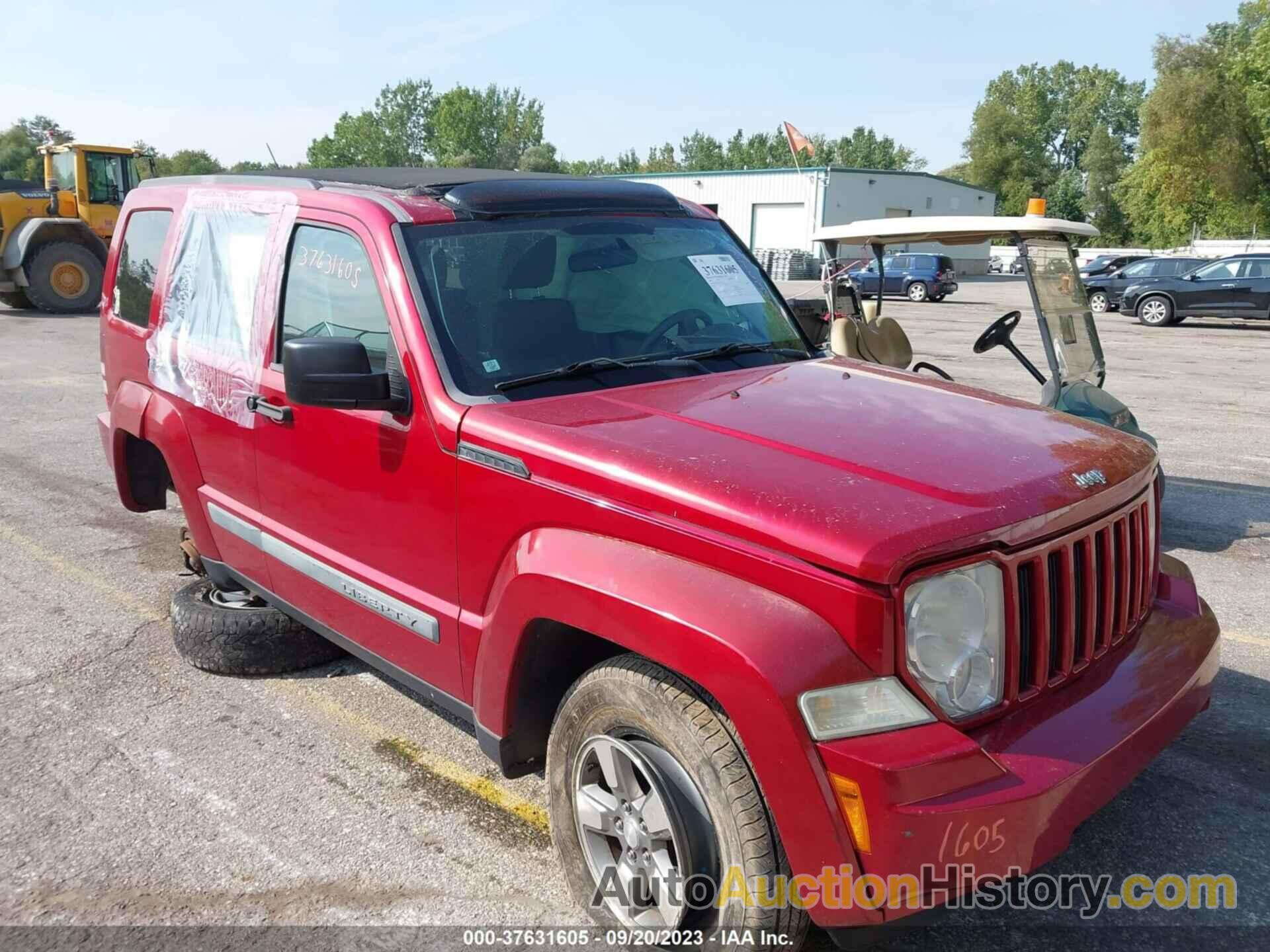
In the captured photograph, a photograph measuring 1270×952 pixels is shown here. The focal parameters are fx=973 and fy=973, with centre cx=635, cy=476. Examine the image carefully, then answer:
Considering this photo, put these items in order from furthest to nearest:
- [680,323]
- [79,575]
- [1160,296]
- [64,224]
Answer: [1160,296] < [64,224] < [79,575] < [680,323]

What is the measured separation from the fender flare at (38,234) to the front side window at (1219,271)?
23420 millimetres

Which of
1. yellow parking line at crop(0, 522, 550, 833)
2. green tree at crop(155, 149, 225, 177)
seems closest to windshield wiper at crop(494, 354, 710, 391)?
yellow parking line at crop(0, 522, 550, 833)

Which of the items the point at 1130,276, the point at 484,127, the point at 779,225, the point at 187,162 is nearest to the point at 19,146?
the point at 187,162

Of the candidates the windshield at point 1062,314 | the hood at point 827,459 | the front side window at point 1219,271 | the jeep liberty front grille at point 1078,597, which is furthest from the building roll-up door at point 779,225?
the jeep liberty front grille at point 1078,597

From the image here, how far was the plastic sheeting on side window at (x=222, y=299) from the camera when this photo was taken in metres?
3.61

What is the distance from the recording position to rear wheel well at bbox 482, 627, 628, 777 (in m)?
2.63

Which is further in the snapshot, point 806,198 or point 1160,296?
point 806,198

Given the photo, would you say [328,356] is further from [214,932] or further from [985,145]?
[985,145]

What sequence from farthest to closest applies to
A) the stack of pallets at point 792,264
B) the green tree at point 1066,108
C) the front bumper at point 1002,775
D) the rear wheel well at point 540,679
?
the green tree at point 1066,108
the stack of pallets at point 792,264
the rear wheel well at point 540,679
the front bumper at point 1002,775

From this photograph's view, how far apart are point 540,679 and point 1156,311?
24055mm

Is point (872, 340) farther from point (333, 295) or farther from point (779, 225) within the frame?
point (779, 225)

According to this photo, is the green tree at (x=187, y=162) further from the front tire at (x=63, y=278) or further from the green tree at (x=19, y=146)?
the front tire at (x=63, y=278)

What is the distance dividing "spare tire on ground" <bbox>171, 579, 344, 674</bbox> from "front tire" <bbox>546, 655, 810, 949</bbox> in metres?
1.94

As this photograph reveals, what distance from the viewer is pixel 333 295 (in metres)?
3.34
